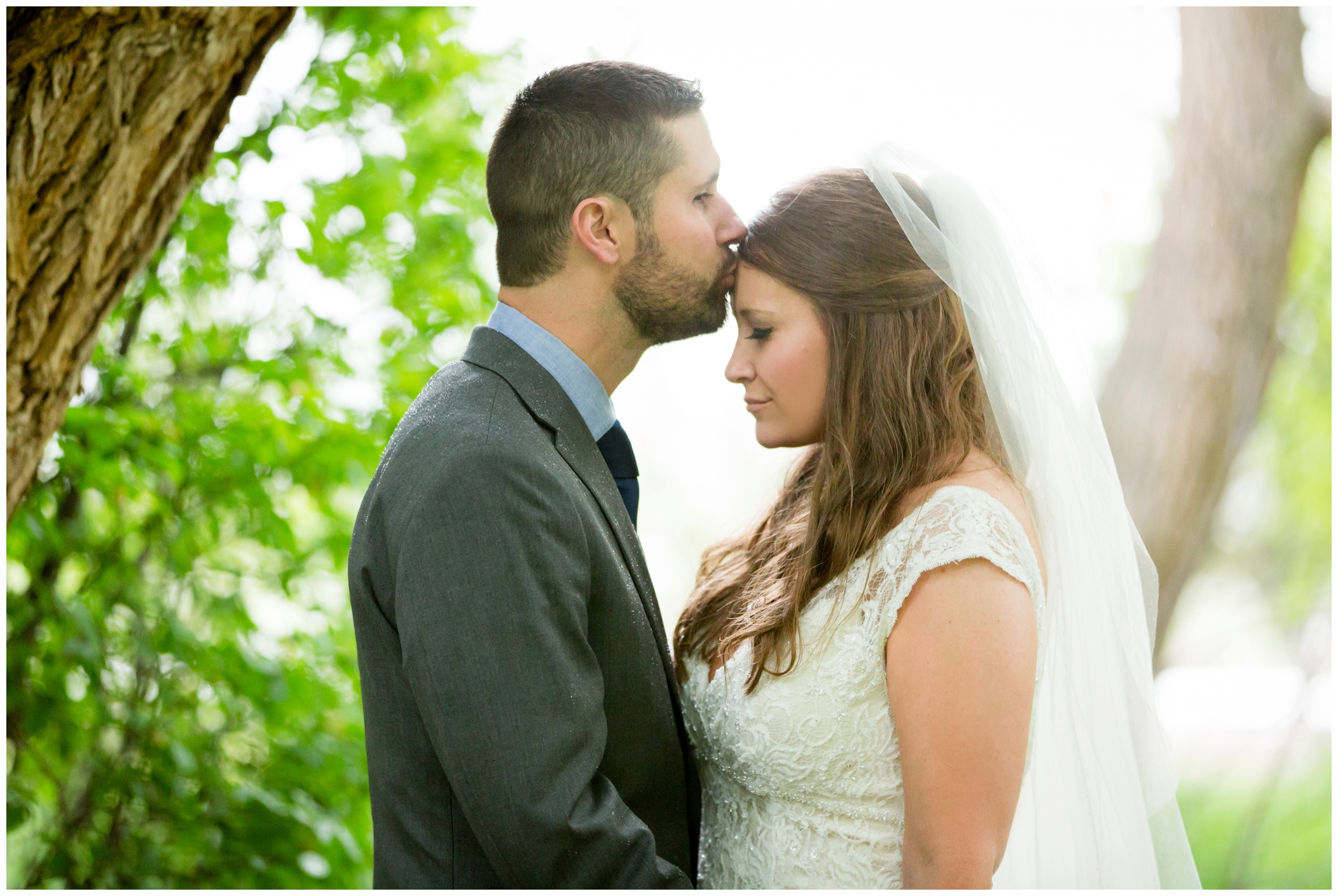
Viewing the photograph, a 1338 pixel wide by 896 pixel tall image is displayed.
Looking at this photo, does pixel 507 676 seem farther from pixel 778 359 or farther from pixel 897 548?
pixel 778 359

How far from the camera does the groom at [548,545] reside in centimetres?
150

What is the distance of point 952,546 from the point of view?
1.72m

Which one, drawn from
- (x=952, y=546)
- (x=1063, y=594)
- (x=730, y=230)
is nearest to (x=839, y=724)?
(x=952, y=546)

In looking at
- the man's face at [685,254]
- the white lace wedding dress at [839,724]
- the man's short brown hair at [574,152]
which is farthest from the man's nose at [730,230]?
the white lace wedding dress at [839,724]

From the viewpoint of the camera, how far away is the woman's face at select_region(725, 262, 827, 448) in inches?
78.6

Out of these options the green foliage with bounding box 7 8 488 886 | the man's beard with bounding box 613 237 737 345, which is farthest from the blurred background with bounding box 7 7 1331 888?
the man's beard with bounding box 613 237 737 345

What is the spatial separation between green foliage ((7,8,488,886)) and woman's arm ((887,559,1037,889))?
1.76 metres

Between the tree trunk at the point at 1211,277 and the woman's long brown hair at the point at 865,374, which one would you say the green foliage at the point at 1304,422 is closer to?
the tree trunk at the point at 1211,277

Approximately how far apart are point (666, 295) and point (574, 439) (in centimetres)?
37

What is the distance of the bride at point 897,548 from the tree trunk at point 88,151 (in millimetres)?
1185

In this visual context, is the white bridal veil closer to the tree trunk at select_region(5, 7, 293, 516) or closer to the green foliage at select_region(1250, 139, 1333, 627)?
the tree trunk at select_region(5, 7, 293, 516)

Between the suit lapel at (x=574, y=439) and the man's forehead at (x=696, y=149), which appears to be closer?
the suit lapel at (x=574, y=439)

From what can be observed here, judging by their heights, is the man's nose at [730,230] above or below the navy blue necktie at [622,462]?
above

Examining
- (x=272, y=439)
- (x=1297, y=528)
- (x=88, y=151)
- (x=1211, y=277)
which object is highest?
(x=88, y=151)
